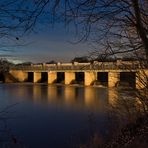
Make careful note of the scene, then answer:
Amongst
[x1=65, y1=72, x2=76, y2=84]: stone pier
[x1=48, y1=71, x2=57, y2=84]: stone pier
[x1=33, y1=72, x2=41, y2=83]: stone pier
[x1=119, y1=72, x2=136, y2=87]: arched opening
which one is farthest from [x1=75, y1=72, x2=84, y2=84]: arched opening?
[x1=119, y1=72, x2=136, y2=87]: arched opening

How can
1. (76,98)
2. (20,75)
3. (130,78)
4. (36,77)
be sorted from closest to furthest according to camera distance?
1. (130,78)
2. (76,98)
3. (36,77)
4. (20,75)

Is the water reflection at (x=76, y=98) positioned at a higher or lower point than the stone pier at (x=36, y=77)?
lower

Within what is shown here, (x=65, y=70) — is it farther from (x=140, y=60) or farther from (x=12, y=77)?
(x=140, y=60)

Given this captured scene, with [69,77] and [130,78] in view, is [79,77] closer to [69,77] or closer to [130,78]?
[69,77]

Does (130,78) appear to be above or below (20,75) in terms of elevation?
above

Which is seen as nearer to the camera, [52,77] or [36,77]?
[52,77]

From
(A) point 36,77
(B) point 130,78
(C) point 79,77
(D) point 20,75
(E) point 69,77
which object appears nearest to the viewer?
(B) point 130,78

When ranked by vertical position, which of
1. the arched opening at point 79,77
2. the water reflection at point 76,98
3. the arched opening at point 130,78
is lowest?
the water reflection at point 76,98

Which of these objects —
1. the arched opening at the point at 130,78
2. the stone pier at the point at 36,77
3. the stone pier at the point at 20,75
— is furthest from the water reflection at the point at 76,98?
the stone pier at the point at 20,75

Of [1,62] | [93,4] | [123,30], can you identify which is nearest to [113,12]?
[93,4]

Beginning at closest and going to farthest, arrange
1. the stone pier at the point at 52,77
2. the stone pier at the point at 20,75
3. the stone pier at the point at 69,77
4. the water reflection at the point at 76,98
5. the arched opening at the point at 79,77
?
the water reflection at the point at 76,98, the stone pier at the point at 69,77, the stone pier at the point at 52,77, the arched opening at the point at 79,77, the stone pier at the point at 20,75

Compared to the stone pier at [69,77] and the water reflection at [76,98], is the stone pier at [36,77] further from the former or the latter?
the water reflection at [76,98]

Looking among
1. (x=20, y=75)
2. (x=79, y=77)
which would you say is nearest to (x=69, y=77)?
(x=79, y=77)

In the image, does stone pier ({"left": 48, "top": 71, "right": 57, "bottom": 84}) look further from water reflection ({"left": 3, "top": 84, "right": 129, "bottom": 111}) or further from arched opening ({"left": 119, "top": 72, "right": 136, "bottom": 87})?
arched opening ({"left": 119, "top": 72, "right": 136, "bottom": 87})
